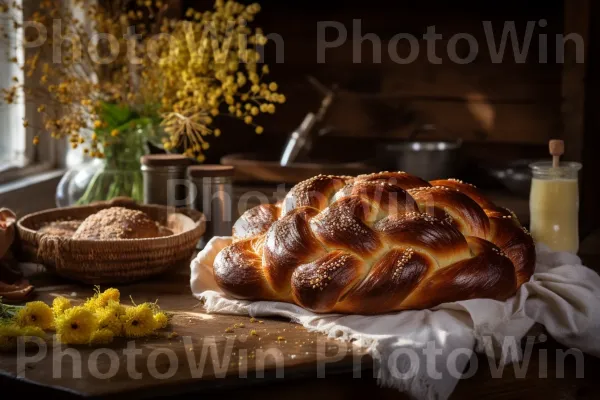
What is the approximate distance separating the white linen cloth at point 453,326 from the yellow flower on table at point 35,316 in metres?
0.24

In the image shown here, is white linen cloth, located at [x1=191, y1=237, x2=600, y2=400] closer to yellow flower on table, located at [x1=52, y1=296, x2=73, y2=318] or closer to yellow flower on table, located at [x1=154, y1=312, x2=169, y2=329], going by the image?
yellow flower on table, located at [x1=154, y1=312, x2=169, y2=329]

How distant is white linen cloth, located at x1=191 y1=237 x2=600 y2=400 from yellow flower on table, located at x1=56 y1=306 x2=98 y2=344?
0.23 metres

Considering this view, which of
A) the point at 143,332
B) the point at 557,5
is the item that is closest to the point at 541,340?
the point at 143,332

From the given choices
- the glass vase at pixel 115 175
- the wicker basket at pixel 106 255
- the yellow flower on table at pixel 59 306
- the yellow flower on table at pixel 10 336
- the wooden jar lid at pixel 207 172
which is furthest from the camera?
the glass vase at pixel 115 175

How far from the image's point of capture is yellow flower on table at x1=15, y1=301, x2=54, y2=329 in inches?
47.6

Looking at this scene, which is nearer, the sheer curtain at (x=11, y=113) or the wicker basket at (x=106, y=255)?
the wicker basket at (x=106, y=255)

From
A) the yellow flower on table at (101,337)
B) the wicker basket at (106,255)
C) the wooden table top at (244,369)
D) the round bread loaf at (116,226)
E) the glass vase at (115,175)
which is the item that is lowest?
the wooden table top at (244,369)

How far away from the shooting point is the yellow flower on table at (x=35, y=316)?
47.6 inches

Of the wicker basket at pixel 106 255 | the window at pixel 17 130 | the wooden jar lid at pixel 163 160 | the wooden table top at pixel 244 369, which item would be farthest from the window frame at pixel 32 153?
the wooden table top at pixel 244 369

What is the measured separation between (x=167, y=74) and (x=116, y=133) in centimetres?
19

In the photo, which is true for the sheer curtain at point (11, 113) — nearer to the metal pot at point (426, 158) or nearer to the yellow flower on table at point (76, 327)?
the metal pot at point (426, 158)

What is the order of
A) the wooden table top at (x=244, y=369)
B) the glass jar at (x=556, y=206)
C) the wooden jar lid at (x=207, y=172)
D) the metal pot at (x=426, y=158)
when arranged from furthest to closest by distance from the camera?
the metal pot at (x=426, y=158), the wooden jar lid at (x=207, y=172), the glass jar at (x=556, y=206), the wooden table top at (x=244, y=369)

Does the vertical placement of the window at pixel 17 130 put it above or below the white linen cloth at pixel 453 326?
above

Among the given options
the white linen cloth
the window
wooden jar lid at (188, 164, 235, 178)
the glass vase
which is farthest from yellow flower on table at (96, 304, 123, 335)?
the window
